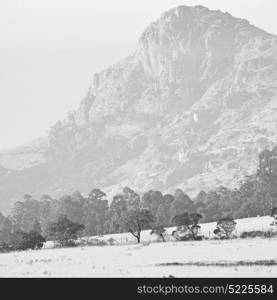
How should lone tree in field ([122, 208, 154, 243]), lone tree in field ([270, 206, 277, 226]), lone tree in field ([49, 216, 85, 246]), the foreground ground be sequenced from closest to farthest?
1. the foreground ground
2. lone tree in field ([49, 216, 85, 246])
3. lone tree in field ([270, 206, 277, 226])
4. lone tree in field ([122, 208, 154, 243])

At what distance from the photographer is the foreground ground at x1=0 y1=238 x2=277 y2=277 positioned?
70438 millimetres

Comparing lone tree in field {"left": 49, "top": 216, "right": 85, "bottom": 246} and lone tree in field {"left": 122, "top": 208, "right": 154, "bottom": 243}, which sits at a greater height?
lone tree in field {"left": 122, "top": 208, "right": 154, "bottom": 243}

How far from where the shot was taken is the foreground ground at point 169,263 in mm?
70438

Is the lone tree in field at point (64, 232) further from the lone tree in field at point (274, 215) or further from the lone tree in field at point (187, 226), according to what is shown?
the lone tree in field at point (274, 215)

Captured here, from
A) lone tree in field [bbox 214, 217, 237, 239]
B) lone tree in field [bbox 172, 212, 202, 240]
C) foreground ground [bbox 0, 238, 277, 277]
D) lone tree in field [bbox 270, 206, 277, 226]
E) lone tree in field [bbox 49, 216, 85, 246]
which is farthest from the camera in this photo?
lone tree in field [bbox 270, 206, 277, 226]

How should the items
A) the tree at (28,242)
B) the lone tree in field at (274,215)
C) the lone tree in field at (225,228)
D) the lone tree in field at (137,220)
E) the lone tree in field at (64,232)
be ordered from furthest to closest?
1. the lone tree in field at (137,220)
2. the lone tree in field at (274,215)
3. the lone tree in field at (64,232)
4. the tree at (28,242)
5. the lone tree in field at (225,228)

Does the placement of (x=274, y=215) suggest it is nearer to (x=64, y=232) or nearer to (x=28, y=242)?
(x=64, y=232)

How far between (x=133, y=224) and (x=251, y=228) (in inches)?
978

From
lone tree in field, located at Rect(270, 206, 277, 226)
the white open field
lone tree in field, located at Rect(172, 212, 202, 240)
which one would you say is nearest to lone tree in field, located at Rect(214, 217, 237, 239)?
lone tree in field, located at Rect(172, 212, 202, 240)

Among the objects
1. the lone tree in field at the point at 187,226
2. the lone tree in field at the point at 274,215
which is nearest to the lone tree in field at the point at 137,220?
the lone tree in field at the point at 187,226

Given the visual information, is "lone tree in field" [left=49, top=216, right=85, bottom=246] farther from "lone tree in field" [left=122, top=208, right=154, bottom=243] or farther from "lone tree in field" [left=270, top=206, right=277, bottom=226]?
"lone tree in field" [left=270, top=206, right=277, bottom=226]
